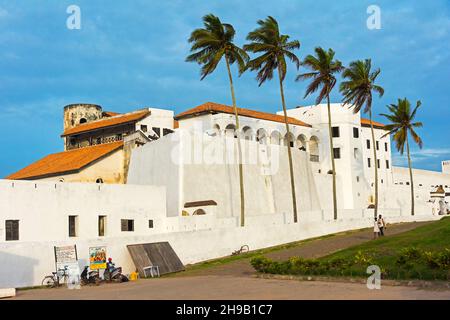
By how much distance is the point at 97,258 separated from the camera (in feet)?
80.1

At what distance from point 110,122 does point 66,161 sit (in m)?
7.70

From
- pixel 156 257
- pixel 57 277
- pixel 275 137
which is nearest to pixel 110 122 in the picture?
pixel 275 137

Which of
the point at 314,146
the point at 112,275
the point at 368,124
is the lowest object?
the point at 112,275

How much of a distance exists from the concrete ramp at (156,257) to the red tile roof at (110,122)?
87.8ft

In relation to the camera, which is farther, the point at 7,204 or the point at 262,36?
the point at 262,36

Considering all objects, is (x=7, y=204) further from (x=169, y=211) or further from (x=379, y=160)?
(x=379, y=160)

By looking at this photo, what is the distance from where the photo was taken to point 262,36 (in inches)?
1700

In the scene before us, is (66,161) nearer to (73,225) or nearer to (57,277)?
(73,225)

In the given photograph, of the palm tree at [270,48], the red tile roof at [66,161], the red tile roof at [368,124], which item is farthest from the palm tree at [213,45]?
the red tile roof at [368,124]

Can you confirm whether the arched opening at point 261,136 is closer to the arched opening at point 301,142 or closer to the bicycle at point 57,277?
the arched opening at point 301,142

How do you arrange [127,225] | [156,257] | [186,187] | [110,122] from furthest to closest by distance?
[110,122] → [186,187] → [127,225] → [156,257]

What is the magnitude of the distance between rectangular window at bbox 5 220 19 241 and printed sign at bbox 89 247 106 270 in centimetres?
936
